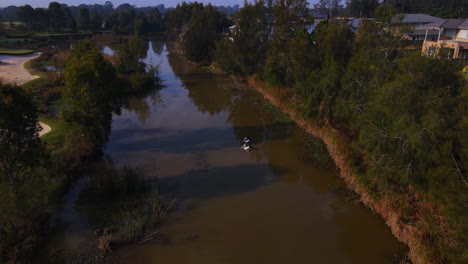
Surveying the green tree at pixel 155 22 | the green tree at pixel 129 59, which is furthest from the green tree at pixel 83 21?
the green tree at pixel 129 59

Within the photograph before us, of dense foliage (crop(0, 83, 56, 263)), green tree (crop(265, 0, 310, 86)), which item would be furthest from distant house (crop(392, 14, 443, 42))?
dense foliage (crop(0, 83, 56, 263))

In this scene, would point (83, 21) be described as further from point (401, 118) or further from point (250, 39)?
point (401, 118)

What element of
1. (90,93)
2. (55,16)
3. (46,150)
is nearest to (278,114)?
(90,93)

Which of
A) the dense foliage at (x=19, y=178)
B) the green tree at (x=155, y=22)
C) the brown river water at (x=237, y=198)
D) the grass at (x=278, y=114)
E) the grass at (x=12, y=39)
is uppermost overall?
the green tree at (x=155, y=22)

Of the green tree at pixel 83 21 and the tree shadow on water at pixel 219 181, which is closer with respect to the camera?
the tree shadow on water at pixel 219 181

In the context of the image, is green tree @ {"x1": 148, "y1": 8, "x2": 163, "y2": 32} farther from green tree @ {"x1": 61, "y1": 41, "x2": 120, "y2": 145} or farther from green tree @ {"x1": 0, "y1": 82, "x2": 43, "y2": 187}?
green tree @ {"x1": 0, "y1": 82, "x2": 43, "y2": 187}

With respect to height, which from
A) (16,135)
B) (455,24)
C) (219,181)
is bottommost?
(219,181)

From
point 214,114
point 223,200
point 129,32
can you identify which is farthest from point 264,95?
point 129,32

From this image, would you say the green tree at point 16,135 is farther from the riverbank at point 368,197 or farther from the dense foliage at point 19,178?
the riverbank at point 368,197
